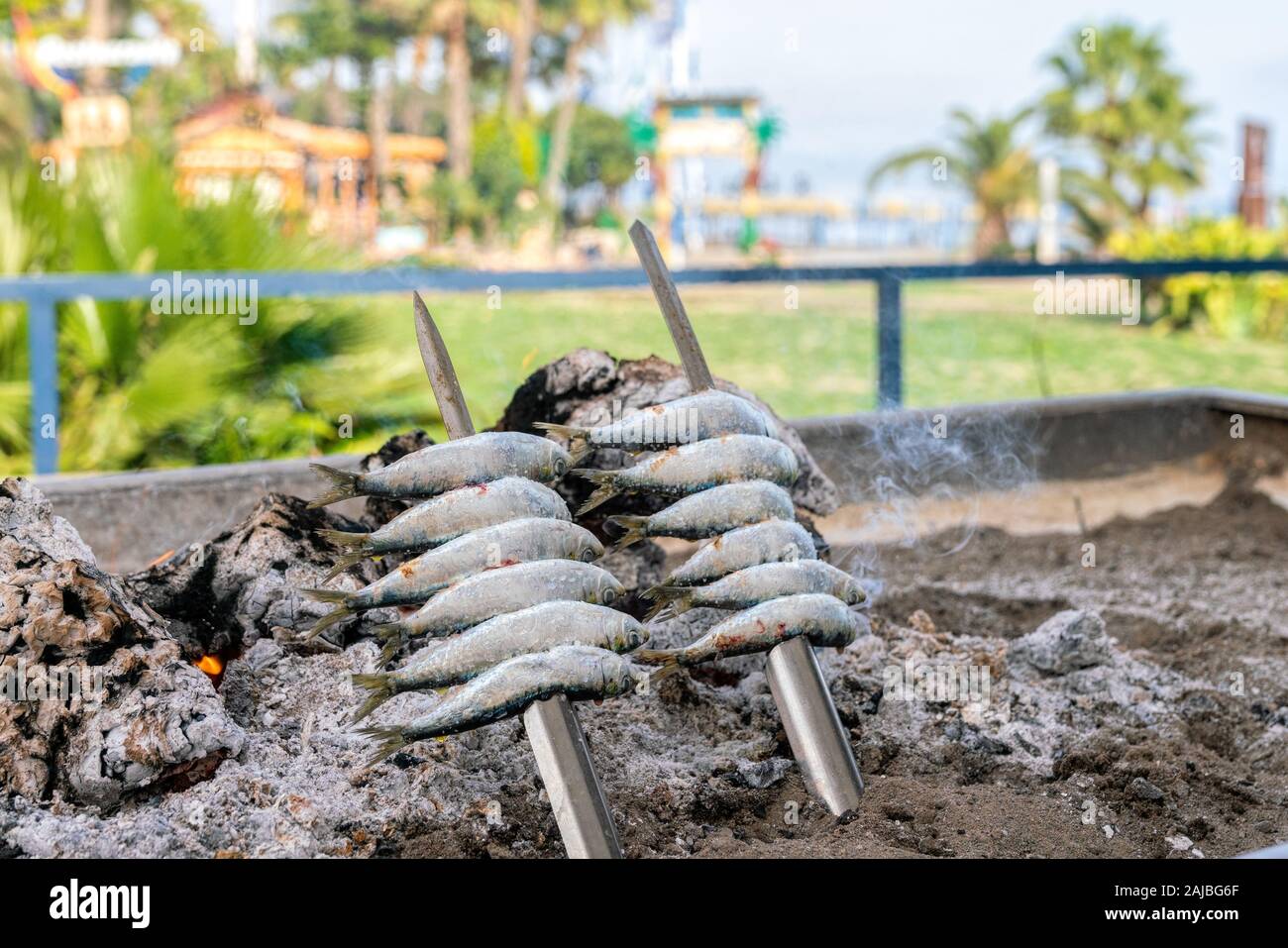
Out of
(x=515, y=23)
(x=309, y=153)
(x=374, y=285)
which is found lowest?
(x=374, y=285)

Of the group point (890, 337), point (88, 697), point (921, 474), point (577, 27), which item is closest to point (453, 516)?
point (88, 697)

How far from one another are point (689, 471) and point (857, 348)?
14943 mm

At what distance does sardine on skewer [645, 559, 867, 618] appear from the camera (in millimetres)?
2080

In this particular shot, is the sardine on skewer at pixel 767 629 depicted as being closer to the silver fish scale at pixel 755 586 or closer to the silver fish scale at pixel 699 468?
the silver fish scale at pixel 755 586

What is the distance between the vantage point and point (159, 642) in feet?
7.07

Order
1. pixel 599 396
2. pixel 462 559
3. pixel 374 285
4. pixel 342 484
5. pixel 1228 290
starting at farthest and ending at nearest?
pixel 1228 290 → pixel 374 285 → pixel 599 396 → pixel 342 484 → pixel 462 559

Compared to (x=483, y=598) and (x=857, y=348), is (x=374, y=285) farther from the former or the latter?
(x=857, y=348)

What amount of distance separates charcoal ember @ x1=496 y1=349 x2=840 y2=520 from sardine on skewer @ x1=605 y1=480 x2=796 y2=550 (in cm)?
64

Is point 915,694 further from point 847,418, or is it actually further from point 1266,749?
point 847,418

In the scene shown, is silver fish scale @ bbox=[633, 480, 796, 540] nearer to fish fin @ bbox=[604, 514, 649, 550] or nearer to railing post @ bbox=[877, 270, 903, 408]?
fish fin @ bbox=[604, 514, 649, 550]

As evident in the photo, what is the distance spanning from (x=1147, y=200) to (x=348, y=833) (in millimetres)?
34382

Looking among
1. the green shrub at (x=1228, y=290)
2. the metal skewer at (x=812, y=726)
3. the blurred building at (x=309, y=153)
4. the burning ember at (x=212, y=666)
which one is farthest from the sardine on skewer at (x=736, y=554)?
the green shrub at (x=1228, y=290)

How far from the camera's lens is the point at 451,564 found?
6.31ft
